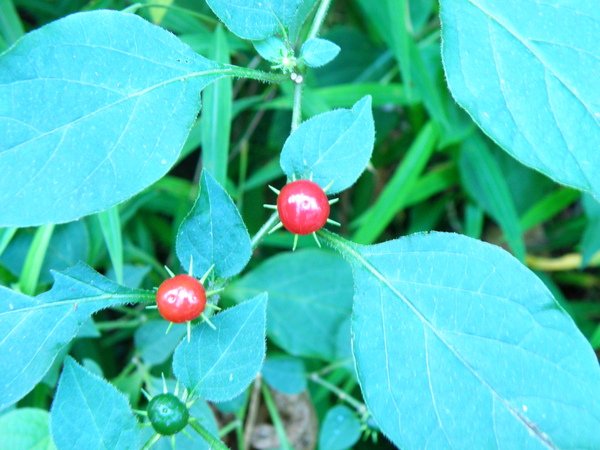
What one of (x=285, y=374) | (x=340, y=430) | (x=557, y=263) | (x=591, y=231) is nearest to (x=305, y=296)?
(x=285, y=374)

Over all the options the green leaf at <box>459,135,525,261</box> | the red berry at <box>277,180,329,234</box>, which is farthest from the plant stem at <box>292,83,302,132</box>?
the green leaf at <box>459,135,525,261</box>

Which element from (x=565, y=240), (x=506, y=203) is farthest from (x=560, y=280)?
(x=506, y=203)

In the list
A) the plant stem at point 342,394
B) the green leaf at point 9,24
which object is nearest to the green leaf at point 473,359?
the plant stem at point 342,394

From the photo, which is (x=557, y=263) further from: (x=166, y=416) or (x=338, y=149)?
(x=166, y=416)

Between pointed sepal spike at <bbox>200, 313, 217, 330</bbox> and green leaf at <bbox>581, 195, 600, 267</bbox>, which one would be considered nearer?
pointed sepal spike at <bbox>200, 313, 217, 330</bbox>

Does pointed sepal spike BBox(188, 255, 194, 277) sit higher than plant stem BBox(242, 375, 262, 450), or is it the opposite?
pointed sepal spike BBox(188, 255, 194, 277)

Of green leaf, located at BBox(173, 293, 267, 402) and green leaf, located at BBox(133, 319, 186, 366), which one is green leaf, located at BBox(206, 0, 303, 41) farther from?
green leaf, located at BBox(133, 319, 186, 366)

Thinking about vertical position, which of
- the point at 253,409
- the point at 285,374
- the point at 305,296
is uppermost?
the point at 305,296
